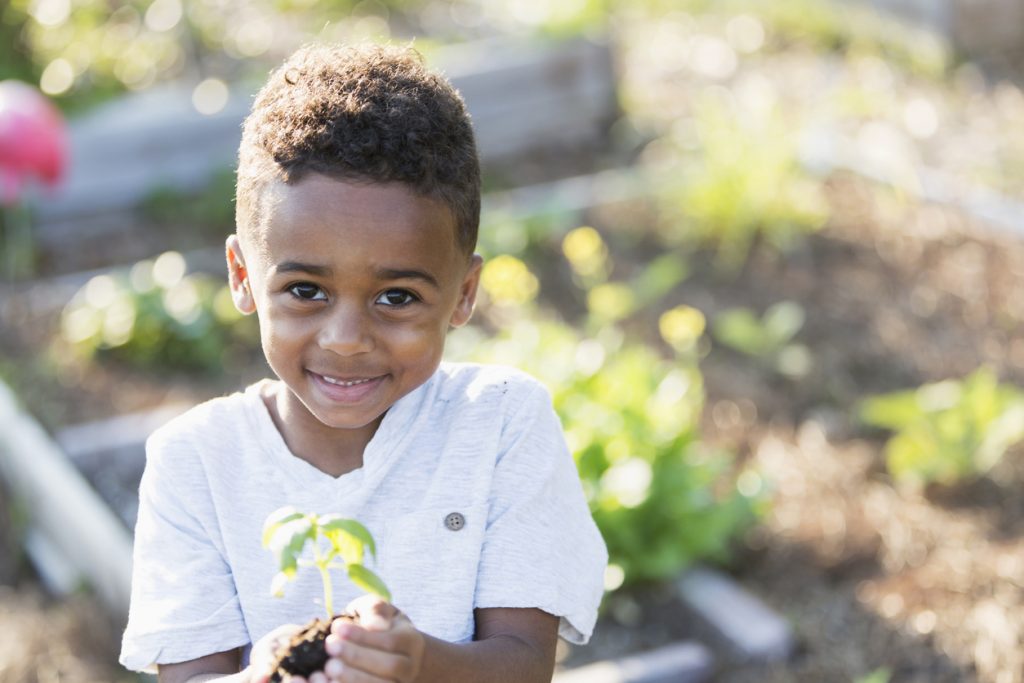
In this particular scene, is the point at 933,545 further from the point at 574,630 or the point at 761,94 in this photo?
the point at 761,94

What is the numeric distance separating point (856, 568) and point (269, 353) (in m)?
1.94

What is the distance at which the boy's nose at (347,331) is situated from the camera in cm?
152

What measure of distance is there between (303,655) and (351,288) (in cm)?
41

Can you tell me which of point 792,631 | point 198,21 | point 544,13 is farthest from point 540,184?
point 792,631

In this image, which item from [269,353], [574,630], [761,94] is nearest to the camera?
[269,353]

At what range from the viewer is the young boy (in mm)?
1516

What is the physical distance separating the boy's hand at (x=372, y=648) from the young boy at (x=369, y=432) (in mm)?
101

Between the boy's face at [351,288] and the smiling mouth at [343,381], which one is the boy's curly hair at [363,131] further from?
the smiling mouth at [343,381]

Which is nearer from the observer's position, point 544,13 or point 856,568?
point 856,568

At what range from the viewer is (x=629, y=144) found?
6.03 meters

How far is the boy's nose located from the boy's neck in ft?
0.59

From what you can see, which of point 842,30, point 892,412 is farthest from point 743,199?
point 842,30

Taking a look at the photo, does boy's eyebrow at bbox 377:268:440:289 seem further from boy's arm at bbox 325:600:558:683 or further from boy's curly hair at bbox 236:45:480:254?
boy's arm at bbox 325:600:558:683

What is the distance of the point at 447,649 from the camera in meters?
1.46
